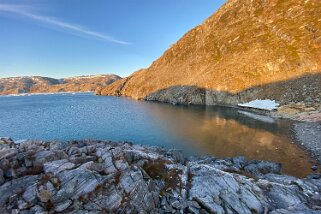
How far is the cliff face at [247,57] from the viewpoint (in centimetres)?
8650

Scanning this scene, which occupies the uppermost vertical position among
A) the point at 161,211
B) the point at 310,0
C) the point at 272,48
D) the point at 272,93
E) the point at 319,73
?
the point at 310,0

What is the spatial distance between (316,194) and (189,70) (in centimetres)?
12004

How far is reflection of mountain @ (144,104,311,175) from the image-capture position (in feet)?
118

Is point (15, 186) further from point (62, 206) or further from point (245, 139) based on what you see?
point (245, 139)

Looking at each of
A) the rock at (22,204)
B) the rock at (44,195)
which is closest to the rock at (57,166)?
the rock at (44,195)

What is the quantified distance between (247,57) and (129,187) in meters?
101

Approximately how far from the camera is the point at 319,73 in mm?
79062

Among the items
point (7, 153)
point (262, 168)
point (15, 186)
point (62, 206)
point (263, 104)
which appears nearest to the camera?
point (62, 206)

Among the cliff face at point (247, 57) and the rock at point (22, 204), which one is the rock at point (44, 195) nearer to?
the rock at point (22, 204)

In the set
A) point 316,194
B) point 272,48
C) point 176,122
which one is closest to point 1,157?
point 316,194

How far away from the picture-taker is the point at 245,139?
158ft

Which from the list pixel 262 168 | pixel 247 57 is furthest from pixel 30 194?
pixel 247 57

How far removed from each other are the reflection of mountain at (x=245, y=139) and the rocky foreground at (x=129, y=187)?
11.1m

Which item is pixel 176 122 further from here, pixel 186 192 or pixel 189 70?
pixel 189 70
